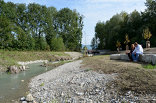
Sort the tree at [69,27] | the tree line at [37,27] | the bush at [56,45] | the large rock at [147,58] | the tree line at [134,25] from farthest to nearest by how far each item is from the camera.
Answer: the tree at [69,27]
the bush at [56,45]
the tree line at [134,25]
the tree line at [37,27]
the large rock at [147,58]

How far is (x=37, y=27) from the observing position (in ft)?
165

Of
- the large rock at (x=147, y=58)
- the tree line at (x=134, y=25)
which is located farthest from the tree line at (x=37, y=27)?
the large rock at (x=147, y=58)

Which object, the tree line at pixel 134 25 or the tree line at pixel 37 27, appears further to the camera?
the tree line at pixel 134 25

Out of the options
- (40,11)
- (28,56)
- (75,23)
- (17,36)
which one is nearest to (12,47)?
(17,36)

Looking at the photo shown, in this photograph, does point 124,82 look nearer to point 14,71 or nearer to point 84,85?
point 84,85

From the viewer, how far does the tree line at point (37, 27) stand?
38.2 meters

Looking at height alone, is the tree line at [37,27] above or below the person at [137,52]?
above

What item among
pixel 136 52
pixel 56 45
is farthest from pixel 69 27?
pixel 136 52

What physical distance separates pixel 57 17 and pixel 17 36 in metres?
22.6

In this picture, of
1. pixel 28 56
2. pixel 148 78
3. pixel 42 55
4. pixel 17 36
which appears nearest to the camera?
pixel 148 78

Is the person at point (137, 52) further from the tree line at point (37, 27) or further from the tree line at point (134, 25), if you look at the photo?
the tree line at point (37, 27)

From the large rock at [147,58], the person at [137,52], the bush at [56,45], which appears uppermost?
the bush at [56,45]

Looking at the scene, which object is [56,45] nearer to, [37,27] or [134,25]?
[37,27]

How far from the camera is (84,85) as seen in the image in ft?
27.8
